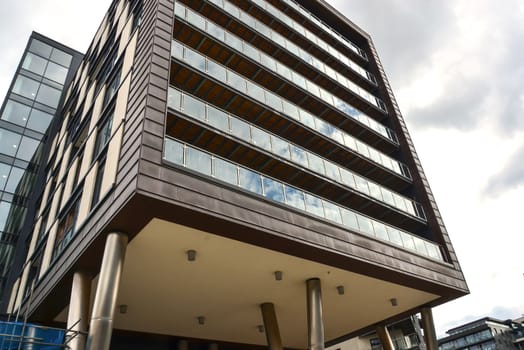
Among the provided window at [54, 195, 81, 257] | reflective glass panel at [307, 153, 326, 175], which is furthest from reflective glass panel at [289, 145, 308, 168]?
window at [54, 195, 81, 257]

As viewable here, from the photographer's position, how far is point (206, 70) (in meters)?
17.1

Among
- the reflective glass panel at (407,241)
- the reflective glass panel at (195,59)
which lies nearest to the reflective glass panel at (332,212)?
the reflective glass panel at (407,241)

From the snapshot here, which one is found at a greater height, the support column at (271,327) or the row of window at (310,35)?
the row of window at (310,35)

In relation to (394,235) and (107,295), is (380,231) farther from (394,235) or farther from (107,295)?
(107,295)

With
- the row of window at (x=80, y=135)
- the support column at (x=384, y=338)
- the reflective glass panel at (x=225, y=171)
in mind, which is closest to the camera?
the reflective glass panel at (x=225, y=171)

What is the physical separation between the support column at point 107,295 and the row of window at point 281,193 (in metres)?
2.77

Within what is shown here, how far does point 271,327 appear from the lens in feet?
55.5

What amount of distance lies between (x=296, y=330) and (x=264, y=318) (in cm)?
453

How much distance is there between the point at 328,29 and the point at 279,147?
660 inches

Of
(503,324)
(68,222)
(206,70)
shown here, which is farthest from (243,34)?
(503,324)

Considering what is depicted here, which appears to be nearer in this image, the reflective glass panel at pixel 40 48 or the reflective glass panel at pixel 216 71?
the reflective glass panel at pixel 216 71

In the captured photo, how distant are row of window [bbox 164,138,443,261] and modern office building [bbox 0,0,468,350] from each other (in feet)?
0.20

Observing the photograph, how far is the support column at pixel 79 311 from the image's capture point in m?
11.4

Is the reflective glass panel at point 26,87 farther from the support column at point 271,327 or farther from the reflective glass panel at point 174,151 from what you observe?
the support column at point 271,327
